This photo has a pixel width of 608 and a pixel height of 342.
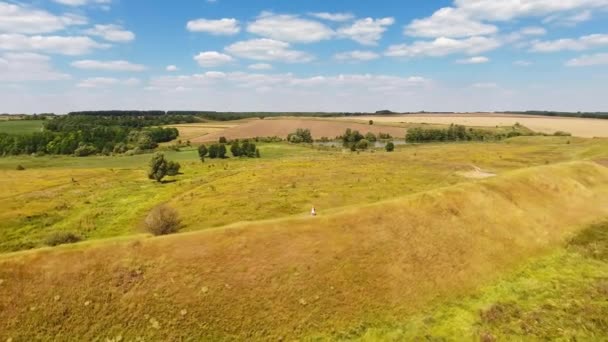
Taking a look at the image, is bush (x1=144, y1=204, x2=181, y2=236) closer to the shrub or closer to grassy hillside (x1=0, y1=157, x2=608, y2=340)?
grassy hillside (x1=0, y1=157, x2=608, y2=340)

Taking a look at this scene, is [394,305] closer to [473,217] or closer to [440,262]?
[440,262]

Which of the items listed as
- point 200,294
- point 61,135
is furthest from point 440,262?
point 61,135

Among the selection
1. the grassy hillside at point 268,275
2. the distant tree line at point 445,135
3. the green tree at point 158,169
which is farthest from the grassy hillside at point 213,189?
the distant tree line at point 445,135

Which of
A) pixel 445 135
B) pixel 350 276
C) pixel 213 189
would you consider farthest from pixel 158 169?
pixel 445 135

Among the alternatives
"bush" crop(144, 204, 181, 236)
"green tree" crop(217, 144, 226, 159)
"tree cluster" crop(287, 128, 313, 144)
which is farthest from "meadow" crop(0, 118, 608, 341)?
"tree cluster" crop(287, 128, 313, 144)

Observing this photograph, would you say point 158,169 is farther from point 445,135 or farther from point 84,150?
point 445,135
